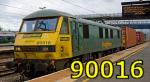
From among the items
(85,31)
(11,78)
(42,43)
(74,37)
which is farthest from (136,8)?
(42,43)

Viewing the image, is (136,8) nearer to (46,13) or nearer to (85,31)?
(85,31)

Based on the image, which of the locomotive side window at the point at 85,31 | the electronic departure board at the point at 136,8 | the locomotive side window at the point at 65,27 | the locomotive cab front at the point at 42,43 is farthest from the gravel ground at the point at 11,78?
the electronic departure board at the point at 136,8

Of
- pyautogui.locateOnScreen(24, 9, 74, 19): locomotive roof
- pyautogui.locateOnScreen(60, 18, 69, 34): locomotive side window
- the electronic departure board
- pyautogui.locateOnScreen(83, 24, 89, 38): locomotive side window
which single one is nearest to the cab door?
pyautogui.locateOnScreen(60, 18, 69, 34): locomotive side window

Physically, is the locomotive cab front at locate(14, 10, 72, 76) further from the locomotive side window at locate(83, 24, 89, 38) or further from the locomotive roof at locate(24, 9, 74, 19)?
the locomotive side window at locate(83, 24, 89, 38)

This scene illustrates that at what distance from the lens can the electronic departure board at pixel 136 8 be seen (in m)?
40.8

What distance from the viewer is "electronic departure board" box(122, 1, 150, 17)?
40.8 meters

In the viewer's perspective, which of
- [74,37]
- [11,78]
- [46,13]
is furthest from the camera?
[11,78]

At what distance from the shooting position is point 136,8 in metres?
42.1

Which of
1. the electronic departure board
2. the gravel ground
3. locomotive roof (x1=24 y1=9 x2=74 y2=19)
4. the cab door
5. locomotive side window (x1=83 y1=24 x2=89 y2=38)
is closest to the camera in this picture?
locomotive roof (x1=24 y1=9 x2=74 y2=19)

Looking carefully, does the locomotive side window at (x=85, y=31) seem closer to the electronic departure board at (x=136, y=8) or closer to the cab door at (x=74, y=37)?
the cab door at (x=74, y=37)

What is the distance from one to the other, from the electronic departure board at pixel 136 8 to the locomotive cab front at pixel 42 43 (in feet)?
93.5

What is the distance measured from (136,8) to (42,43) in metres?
31.0

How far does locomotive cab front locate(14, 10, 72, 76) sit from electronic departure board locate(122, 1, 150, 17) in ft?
93.5

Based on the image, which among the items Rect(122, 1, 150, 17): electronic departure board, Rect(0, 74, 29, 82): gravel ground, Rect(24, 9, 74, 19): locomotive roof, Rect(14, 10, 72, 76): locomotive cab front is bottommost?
Rect(0, 74, 29, 82): gravel ground
